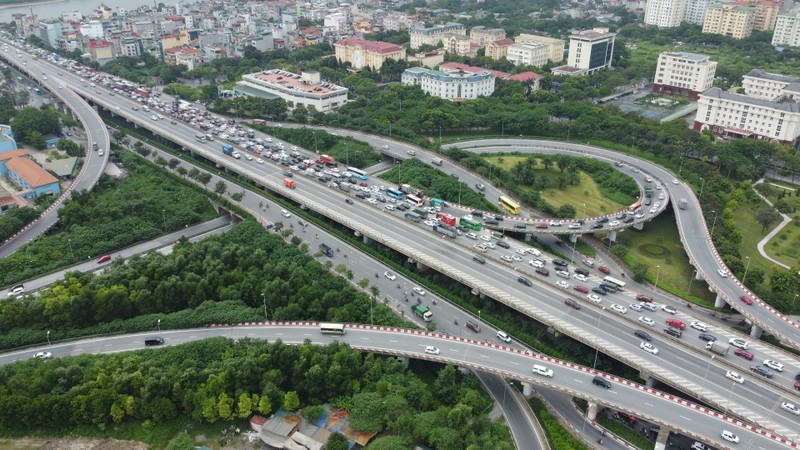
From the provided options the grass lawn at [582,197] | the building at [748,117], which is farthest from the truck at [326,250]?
the building at [748,117]

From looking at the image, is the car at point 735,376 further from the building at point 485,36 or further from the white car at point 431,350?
the building at point 485,36

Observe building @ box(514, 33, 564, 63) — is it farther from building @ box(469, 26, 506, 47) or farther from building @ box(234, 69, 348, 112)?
building @ box(234, 69, 348, 112)

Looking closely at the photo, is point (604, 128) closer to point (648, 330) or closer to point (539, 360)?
point (648, 330)

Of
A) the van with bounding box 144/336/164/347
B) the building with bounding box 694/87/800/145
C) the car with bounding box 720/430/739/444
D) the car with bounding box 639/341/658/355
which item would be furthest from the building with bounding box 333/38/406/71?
the car with bounding box 720/430/739/444

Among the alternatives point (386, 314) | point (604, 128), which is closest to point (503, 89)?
point (604, 128)

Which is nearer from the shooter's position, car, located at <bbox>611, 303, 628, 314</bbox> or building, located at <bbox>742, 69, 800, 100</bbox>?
car, located at <bbox>611, 303, 628, 314</bbox>

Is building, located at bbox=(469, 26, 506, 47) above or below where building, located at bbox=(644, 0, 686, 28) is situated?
below

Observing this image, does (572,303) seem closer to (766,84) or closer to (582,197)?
(582,197)
